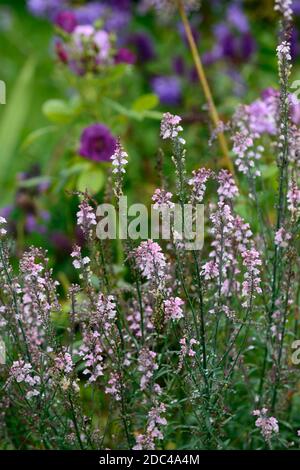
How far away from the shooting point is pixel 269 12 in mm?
3771

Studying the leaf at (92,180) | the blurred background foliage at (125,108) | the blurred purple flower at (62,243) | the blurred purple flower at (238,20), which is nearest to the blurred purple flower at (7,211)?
the blurred background foliage at (125,108)

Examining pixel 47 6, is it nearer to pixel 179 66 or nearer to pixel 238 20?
pixel 179 66

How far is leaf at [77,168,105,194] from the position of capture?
7.45ft

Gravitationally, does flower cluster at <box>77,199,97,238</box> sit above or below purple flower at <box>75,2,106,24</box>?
below

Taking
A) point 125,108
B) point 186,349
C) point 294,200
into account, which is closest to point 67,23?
point 125,108

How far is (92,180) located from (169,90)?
1315 mm

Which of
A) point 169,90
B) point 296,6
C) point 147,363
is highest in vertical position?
point 296,6

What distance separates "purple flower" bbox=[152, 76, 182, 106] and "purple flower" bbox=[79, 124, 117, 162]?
1.22m

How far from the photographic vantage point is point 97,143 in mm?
2334

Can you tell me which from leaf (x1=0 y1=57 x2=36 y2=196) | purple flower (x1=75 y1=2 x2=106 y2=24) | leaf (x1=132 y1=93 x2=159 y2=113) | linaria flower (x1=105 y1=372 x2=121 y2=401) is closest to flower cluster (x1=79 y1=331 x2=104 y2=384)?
linaria flower (x1=105 y1=372 x2=121 y2=401)

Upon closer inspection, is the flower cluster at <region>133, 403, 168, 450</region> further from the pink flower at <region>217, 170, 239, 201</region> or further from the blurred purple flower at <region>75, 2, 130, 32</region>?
the blurred purple flower at <region>75, 2, 130, 32</region>

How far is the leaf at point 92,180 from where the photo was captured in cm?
227
